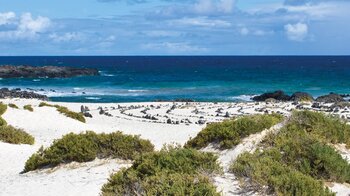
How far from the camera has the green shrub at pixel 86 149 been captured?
14.5 meters

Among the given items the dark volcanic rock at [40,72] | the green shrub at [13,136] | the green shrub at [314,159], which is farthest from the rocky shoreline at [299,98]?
the dark volcanic rock at [40,72]

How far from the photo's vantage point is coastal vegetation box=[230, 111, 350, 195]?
8586 millimetres

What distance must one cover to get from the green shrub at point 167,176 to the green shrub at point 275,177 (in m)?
0.57

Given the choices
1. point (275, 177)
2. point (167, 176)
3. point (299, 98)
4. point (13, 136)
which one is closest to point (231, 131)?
point (275, 177)

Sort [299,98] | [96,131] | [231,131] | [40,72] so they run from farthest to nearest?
[40,72] → [299,98] → [96,131] → [231,131]

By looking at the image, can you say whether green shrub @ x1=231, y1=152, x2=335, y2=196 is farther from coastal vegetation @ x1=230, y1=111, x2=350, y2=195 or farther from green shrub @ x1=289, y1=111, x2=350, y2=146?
green shrub @ x1=289, y1=111, x2=350, y2=146

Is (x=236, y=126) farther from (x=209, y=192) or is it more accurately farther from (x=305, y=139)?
(x=209, y=192)

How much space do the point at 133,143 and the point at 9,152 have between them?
237 inches

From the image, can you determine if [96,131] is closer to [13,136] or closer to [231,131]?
[13,136]

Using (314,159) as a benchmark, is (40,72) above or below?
below

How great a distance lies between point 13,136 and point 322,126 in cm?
1245

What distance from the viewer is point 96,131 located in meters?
26.5

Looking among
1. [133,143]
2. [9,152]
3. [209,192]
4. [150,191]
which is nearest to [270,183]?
[209,192]

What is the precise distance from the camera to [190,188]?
8.05 meters
